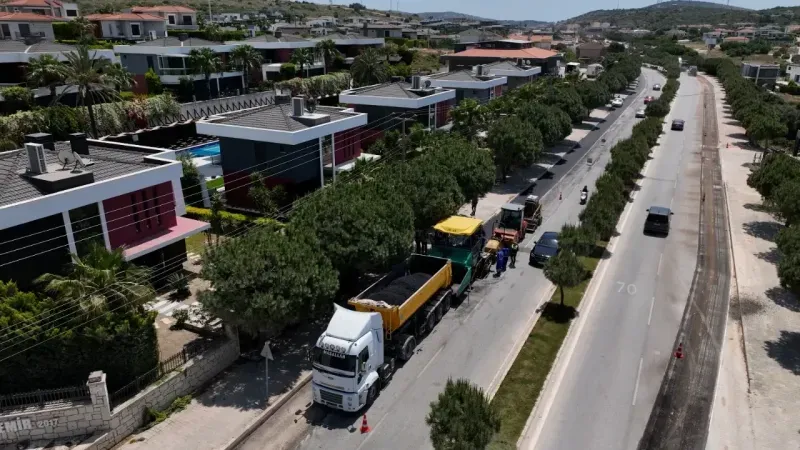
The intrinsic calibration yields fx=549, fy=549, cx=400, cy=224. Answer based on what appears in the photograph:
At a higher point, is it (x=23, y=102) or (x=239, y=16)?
(x=239, y=16)

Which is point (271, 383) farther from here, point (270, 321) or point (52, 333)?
point (52, 333)

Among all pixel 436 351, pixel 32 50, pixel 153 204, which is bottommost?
pixel 436 351

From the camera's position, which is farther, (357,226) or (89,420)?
(357,226)

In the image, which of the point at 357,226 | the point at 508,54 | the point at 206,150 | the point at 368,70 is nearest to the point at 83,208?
the point at 357,226

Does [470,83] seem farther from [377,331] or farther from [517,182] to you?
[377,331]

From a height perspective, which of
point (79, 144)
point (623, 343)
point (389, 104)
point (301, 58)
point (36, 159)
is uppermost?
point (301, 58)

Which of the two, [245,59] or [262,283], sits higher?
[245,59]

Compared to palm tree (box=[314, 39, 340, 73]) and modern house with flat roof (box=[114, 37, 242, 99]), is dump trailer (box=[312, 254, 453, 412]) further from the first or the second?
palm tree (box=[314, 39, 340, 73])

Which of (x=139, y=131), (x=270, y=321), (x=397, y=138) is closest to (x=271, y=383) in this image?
(x=270, y=321)

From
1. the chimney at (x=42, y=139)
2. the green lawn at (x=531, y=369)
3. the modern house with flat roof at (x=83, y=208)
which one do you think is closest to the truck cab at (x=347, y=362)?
the green lawn at (x=531, y=369)
